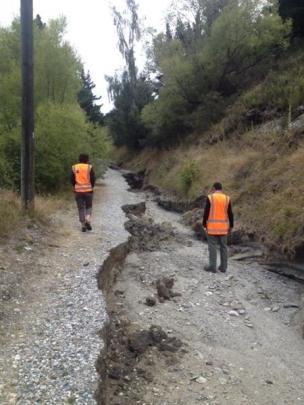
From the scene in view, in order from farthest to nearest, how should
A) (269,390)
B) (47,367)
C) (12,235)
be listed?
(12,235) < (269,390) < (47,367)

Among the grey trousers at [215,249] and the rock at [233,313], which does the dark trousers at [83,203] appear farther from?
the rock at [233,313]

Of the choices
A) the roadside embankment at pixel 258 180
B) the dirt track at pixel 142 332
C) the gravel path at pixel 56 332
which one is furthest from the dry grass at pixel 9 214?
the roadside embankment at pixel 258 180

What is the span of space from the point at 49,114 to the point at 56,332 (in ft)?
48.9

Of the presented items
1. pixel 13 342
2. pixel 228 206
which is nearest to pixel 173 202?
pixel 228 206

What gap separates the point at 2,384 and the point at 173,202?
17.8 meters

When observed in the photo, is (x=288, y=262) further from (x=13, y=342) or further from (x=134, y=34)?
(x=134, y=34)

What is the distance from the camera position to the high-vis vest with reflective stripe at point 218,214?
11359 millimetres

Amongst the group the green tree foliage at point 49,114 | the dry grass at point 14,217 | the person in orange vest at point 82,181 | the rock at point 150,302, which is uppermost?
the green tree foliage at point 49,114

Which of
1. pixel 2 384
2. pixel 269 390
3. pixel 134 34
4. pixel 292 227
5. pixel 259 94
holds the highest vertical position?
pixel 134 34

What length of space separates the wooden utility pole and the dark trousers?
1.23 meters

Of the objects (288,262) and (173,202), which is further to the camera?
(173,202)

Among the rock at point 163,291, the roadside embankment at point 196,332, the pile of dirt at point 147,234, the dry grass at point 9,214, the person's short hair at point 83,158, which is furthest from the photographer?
the pile of dirt at point 147,234

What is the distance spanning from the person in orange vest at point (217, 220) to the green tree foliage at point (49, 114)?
27.6 feet

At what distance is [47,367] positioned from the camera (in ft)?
16.8
